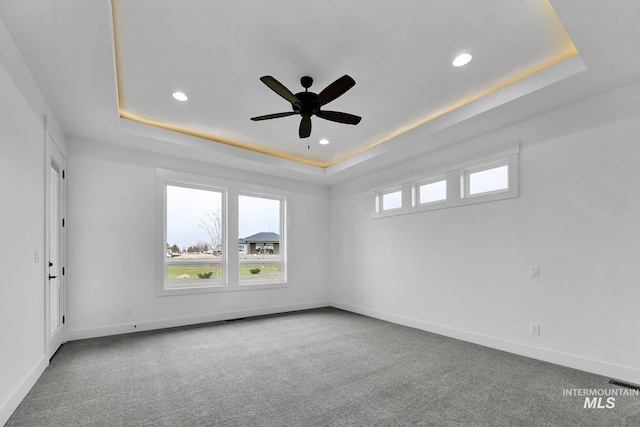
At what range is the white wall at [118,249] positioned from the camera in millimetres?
4410

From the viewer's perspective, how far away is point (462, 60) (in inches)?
119

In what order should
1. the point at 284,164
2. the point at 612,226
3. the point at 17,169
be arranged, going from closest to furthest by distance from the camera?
1. the point at 17,169
2. the point at 612,226
3. the point at 284,164

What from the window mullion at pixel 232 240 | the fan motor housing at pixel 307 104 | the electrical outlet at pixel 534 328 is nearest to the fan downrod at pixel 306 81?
the fan motor housing at pixel 307 104

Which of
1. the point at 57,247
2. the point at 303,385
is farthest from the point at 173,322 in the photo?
the point at 303,385

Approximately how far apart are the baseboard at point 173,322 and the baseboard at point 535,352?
7.06 feet

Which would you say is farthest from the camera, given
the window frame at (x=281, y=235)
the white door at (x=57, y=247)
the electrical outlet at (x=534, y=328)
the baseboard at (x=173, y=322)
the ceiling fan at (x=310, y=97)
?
the window frame at (x=281, y=235)

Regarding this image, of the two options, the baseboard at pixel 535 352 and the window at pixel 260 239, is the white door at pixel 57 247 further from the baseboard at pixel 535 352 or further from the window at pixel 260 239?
the baseboard at pixel 535 352

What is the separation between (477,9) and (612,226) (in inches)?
98.2

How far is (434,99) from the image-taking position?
149 inches

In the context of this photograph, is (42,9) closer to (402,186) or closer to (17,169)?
(17,169)

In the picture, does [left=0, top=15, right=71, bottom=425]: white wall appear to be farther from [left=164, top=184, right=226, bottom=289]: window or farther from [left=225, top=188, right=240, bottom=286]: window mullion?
[left=225, top=188, right=240, bottom=286]: window mullion

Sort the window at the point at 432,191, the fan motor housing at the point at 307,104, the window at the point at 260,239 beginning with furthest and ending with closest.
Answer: the window at the point at 260,239 < the window at the point at 432,191 < the fan motor housing at the point at 307,104

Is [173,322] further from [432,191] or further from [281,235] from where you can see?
[432,191]

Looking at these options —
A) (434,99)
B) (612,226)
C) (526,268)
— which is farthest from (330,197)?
(612,226)
